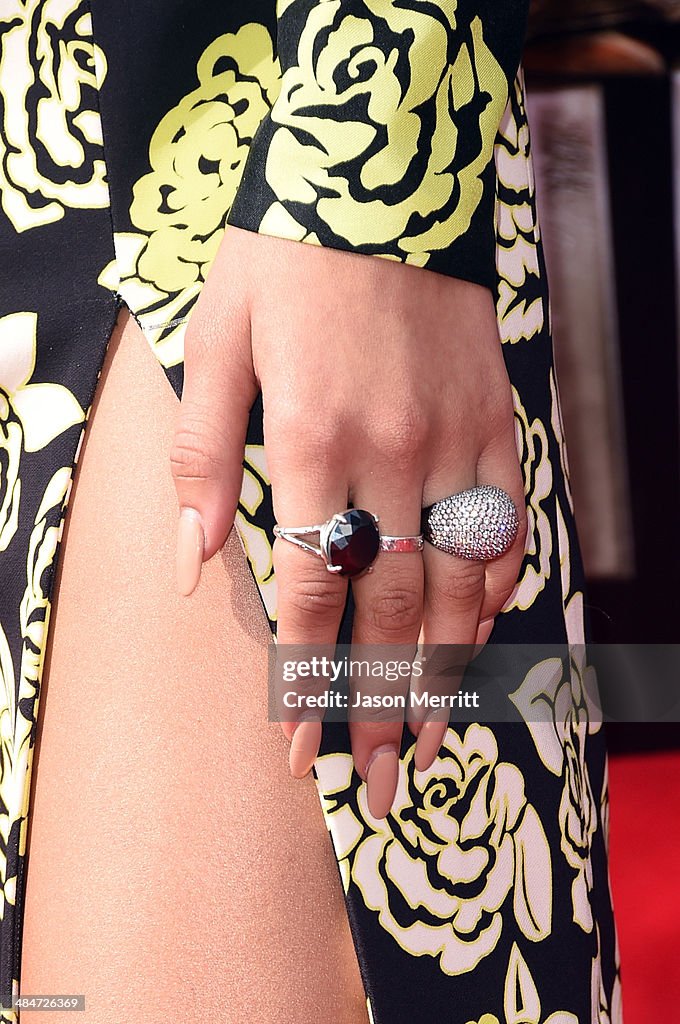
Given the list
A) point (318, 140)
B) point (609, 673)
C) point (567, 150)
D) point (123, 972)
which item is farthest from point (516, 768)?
point (567, 150)

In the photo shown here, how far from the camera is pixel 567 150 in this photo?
2531 millimetres

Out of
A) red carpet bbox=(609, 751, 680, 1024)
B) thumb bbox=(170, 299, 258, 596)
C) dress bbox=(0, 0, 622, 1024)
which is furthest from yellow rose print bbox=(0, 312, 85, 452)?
red carpet bbox=(609, 751, 680, 1024)

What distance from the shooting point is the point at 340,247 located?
51 centimetres

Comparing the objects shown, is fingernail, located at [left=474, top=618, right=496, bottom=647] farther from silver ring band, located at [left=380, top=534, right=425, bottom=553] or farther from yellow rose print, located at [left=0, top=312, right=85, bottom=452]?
yellow rose print, located at [left=0, top=312, right=85, bottom=452]

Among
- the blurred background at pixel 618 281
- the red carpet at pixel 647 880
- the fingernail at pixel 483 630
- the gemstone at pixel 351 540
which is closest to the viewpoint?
the gemstone at pixel 351 540

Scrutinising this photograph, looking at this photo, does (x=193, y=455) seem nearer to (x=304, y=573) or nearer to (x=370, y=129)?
(x=304, y=573)

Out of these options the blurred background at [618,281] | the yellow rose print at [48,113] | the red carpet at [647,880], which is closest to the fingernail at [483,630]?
the yellow rose print at [48,113]

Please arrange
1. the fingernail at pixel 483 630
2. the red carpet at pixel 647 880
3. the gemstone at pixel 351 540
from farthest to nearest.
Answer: the red carpet at pixel 647 880
the fingernail at pixel 483 630
the gemstone at pixel 351 540

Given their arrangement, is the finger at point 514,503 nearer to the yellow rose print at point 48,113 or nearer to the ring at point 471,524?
the ring at point 471,524

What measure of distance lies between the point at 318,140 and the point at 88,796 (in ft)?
1.23

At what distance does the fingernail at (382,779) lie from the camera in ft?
1.83

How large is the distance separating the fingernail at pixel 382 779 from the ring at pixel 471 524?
0.12 metres

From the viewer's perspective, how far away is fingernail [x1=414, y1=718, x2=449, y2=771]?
1.88 ft

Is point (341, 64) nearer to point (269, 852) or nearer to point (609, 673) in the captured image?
point (269, 852)
